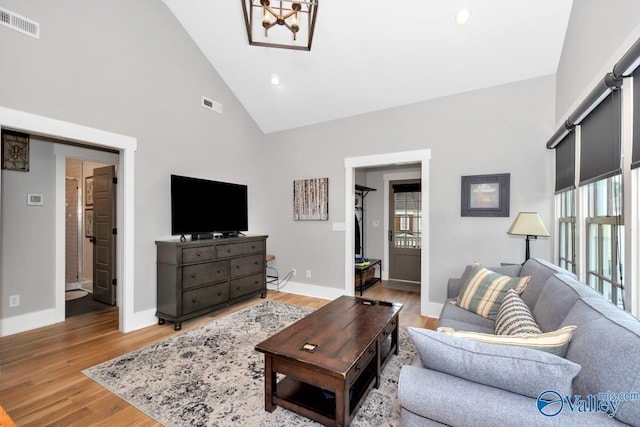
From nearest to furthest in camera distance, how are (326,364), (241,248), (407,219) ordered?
(326,364)
(241,248)
(407,219)

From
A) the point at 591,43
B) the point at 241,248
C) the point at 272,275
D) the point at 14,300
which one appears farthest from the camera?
the point at 272,275

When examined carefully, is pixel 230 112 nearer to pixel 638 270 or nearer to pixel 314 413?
pixel 314 413

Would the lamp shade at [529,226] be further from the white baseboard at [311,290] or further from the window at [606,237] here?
the white baseboard at [311,290]

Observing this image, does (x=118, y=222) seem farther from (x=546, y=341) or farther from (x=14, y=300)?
(x=546, y=341)

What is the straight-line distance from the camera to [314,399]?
1.80 metres

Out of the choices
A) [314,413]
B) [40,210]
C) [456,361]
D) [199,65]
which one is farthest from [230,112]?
[456,361]

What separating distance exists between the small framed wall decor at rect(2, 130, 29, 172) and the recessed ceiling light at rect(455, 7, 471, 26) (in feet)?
15.3

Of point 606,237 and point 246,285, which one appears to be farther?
point 246,285

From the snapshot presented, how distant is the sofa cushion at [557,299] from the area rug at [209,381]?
108cm

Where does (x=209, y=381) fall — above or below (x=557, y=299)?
below

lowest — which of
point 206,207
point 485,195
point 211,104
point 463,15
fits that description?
point 206,207

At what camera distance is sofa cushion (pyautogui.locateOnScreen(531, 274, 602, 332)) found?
1490 mm

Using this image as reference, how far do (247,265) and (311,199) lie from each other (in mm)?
1437

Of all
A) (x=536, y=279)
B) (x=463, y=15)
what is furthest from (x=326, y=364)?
(x=463, y=15)
